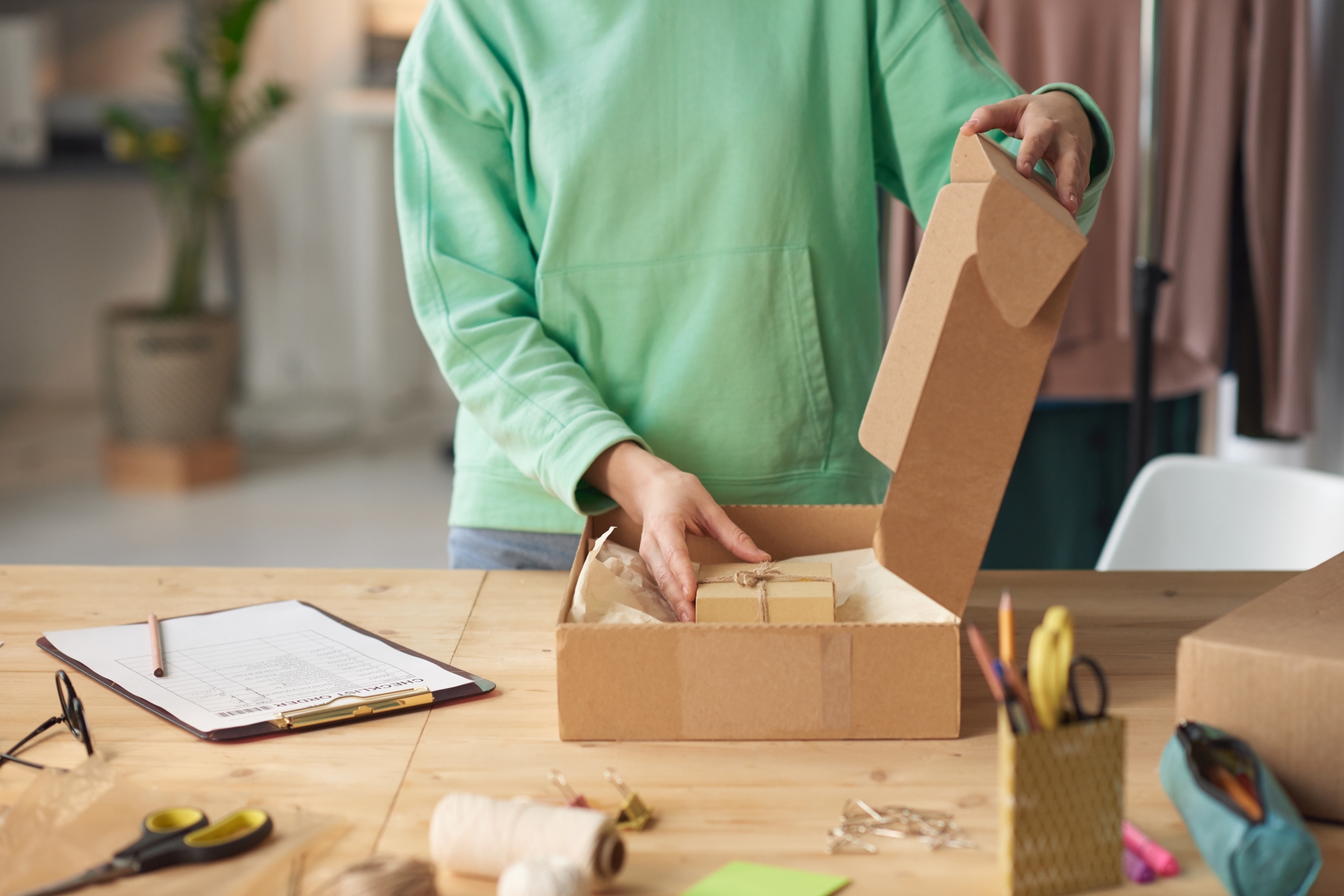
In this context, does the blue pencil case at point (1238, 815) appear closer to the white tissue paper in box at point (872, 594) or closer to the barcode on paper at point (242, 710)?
the white tissue paper in box at point (872, 594)

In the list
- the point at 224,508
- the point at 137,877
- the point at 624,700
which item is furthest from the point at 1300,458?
the point at 224,508

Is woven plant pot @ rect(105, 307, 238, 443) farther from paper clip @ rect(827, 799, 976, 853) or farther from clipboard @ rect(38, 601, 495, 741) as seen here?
paper clip @ rect(827, 799, 976, 853)

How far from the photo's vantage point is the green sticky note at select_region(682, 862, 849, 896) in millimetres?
613

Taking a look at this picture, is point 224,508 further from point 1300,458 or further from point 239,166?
point 1300,458

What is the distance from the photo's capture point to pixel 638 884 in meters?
0.63

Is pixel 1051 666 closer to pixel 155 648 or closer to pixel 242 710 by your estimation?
pixel 242 710

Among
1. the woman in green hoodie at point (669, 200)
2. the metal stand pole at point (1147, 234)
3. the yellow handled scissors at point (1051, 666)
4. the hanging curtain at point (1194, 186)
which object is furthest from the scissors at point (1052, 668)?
the hanging curtain at point (1194, 186)

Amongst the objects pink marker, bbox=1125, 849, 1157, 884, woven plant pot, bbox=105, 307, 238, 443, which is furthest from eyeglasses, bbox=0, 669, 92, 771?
woven plant pot, bbox=105, 307, 238, 443

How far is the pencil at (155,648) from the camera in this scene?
35.7 inches

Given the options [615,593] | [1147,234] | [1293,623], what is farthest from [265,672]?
[1147,234]

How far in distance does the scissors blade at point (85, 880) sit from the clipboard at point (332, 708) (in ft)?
0.57

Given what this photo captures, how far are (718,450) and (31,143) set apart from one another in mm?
3626

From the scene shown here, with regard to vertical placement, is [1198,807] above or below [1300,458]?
above

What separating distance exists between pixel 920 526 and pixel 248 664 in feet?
1.61
